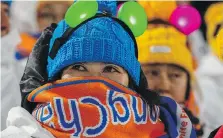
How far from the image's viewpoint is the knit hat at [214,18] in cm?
314

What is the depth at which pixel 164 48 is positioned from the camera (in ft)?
8.27

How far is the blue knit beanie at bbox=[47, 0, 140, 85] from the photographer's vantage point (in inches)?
66.7

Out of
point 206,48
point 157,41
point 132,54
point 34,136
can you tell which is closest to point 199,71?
point 206,48

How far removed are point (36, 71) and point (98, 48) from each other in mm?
229

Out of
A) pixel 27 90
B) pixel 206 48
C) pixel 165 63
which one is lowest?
pixel 206 48

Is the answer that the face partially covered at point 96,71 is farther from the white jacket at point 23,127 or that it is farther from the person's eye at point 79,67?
the white jacket at point 23,127

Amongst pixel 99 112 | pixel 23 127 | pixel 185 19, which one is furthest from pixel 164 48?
pixel 23 127

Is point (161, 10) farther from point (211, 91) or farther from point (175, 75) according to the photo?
point (211, 91)

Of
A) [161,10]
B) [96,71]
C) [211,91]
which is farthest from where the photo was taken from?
[211,91]

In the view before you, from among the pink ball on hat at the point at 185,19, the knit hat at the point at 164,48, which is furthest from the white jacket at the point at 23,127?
the knit hat at the point at 164,48

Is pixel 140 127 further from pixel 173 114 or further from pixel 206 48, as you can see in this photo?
pixel 206 48

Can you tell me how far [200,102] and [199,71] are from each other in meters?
0.56

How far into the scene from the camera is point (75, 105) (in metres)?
1.61

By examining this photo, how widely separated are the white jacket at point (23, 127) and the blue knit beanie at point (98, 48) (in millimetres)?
187
